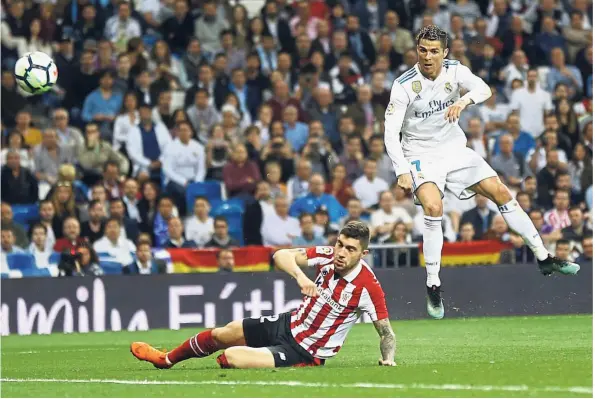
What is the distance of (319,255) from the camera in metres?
10.9

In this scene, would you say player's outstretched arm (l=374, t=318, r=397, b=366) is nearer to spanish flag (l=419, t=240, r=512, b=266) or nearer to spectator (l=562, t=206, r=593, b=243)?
spanish flag (l=419, t=240, r=512, b=266)

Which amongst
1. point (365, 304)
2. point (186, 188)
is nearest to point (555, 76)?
point (186, 188)

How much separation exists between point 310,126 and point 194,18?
3.00m

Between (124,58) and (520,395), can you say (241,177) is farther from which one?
(520,395)

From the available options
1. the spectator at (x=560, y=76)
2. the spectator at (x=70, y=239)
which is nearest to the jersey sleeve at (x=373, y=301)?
the spectator at (x=70, y=239)

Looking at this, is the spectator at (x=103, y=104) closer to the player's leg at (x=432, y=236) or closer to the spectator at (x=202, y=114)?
the spectator at (x=202, y=114)

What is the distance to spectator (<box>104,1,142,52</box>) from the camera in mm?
21344

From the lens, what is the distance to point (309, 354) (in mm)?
11055

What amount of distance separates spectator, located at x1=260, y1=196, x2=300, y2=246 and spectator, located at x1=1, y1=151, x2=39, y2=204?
314cm

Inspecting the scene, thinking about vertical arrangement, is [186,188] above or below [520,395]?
A: above

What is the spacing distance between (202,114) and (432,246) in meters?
8.69

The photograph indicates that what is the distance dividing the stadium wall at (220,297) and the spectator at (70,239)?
0.51 metres

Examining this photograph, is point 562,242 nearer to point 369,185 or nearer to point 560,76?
point 369,185

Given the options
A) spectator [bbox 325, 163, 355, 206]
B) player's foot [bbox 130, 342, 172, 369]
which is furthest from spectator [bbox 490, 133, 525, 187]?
player's foot [bbox 130, 342, 172, 369]
